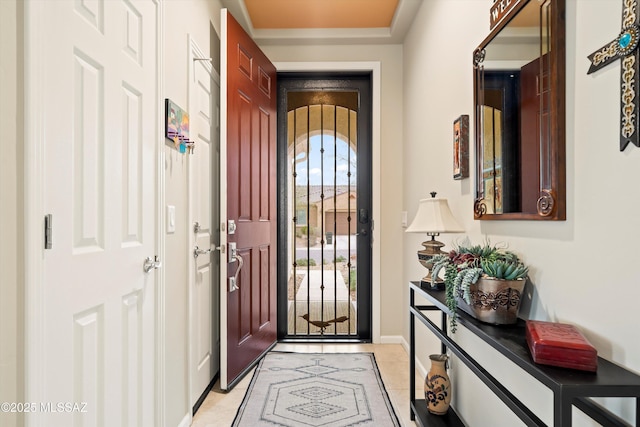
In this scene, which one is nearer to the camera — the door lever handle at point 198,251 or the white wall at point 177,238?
the white wall at point 177,238

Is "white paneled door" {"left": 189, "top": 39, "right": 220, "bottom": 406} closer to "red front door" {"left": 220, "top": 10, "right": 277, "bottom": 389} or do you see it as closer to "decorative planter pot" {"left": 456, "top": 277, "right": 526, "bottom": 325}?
"red front door" {"left": 220, "top": 10, "right": 277, "bottom": 389}

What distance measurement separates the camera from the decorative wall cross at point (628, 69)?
772 mm

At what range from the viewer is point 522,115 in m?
1.22

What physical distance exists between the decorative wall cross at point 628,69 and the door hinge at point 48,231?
1.39 meters

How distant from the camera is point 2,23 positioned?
777 mm

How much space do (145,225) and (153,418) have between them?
82 centimetres

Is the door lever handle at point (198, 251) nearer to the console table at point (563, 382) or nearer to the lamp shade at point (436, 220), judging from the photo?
the lamp shade at point (436, 220)

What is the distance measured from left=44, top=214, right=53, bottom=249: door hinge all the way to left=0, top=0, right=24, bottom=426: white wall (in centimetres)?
7

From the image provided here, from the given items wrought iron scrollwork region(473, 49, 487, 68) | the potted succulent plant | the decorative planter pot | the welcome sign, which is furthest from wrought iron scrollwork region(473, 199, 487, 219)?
the welcome sign

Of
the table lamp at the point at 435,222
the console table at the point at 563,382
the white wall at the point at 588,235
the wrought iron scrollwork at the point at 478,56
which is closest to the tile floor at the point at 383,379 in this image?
the white wall at the point at 588,235

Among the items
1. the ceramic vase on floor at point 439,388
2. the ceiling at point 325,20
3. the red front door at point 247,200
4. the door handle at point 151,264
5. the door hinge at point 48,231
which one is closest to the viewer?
the door hinge at point 48,231

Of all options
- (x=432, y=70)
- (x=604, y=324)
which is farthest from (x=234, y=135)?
(x=604, y=324)

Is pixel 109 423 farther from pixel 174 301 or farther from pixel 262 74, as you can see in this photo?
pixel 262 74

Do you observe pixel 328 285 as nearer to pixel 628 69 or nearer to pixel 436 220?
pixel 436 220
